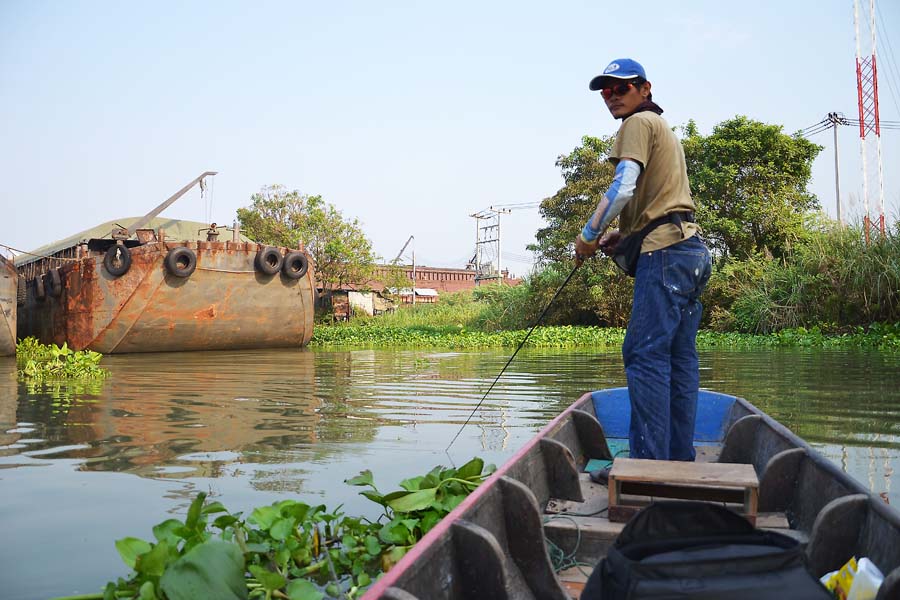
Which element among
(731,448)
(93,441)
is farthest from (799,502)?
(93,441)

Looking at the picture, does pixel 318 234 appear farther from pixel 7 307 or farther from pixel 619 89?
pixel 619 89

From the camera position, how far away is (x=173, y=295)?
51.3 ft

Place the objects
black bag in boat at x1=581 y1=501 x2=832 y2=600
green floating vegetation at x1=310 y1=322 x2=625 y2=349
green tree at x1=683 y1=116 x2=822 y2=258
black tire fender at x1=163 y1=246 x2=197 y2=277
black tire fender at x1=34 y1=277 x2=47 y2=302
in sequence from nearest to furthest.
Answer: black bag in boat at x1=581 y1=501 x2=832 y2=600 → black tire fender at x1=163 y1=246 x2=197 y2=277 → black tire fender at x1=34 y1=277 x2=47 y2=302 → green floating vegetation at x1=310 y1=322 x2=625 y2=349 → green tree at x1=683 y1=116 x2=822 y2=258

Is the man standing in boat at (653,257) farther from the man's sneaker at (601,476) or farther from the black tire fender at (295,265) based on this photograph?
the black tire fender at (295,265)

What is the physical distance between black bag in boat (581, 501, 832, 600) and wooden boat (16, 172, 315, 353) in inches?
594

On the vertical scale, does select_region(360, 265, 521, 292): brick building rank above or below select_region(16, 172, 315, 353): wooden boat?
above

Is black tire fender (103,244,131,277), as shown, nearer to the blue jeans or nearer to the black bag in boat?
the blue jeans

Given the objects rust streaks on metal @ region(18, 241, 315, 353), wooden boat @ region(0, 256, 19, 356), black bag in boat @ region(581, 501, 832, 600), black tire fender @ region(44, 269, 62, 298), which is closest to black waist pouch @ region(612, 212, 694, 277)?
black bag in boat @ region(581, 501, 832, 600)

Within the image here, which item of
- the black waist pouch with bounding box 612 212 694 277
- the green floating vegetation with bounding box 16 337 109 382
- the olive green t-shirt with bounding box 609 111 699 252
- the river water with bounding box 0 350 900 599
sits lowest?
the river water with bounding box 0 350 900 599

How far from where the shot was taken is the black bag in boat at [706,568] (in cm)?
148

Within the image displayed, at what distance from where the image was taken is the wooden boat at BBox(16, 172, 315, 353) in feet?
50.1

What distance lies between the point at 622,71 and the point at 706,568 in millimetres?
2337

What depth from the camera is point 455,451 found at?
480cm

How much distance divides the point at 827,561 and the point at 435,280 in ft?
175
